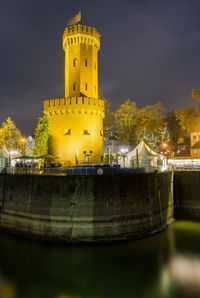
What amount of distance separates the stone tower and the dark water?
14.7m

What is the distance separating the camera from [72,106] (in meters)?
30.7

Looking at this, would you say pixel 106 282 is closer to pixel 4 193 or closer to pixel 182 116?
pixel 4 193

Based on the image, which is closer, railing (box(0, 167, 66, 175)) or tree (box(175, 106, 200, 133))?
railing (box(0, 167, 66, 175))

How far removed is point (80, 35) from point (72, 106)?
10.5 m

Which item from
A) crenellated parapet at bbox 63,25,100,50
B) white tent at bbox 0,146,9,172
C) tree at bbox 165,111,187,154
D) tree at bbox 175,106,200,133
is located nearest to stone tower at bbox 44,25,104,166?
crenellated parapet at bbox 63,25,100,50

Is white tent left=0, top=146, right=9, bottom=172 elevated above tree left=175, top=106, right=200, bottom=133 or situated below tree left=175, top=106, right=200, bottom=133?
below

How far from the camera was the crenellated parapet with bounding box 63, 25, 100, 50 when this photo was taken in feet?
108

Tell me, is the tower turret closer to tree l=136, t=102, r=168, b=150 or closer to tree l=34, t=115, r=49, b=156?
tree l=34, t=115, r=49, b=156

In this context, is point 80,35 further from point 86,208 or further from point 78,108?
point 86,208

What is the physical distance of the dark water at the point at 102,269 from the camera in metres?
12.0

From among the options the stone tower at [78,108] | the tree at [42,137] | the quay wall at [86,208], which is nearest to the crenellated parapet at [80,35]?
the stone tower at [78,108]

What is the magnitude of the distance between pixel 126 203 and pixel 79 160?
13.6 m

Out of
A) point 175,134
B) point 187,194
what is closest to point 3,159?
point 187,194

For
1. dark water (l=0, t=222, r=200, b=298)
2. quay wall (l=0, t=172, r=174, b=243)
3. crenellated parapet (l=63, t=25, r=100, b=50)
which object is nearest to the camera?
dark water (l=0, t=222, r=200, b=298)
